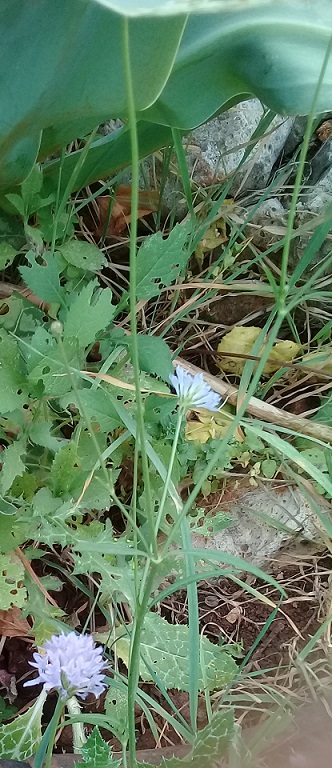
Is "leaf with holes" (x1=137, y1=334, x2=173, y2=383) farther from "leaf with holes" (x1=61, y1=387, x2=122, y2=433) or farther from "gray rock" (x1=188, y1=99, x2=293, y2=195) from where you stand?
"gray rock" (x1=188, y1=99, x2=293, y2=195)

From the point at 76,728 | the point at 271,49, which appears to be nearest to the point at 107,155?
the point at 271,49

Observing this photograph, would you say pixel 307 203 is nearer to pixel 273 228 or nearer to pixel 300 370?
pixel 273 228

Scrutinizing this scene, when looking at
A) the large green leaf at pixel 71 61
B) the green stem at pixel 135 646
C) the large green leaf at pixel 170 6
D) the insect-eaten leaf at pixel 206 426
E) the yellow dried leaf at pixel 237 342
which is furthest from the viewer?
the yellow dried leaf at pixel 237 342

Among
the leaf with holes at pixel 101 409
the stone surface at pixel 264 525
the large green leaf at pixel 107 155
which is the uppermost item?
the large green leaf at pixel 107 155

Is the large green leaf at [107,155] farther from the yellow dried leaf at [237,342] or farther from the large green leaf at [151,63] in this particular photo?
the yellow dried leaf at [237,342]

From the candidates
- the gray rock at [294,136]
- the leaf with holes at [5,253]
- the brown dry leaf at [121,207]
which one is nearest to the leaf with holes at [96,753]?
the leaf with holes at [5,253]

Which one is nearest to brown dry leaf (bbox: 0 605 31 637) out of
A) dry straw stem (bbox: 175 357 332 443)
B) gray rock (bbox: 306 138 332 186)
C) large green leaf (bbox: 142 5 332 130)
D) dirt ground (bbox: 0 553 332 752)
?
dirt ground (bbox: 0 553 332 752)

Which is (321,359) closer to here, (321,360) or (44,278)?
(321,360)
